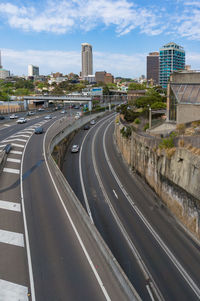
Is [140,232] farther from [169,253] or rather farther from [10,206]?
[10,206]

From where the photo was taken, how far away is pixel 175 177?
83.6 feet

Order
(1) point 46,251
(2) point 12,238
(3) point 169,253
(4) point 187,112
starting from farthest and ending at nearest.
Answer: (4) point 187,112
(3) point 169,253
(2) point 12,238
(1) point 46,251

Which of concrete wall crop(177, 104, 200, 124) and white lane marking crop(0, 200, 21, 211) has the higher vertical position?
concrete wall crop(177, 104, 200, 124)

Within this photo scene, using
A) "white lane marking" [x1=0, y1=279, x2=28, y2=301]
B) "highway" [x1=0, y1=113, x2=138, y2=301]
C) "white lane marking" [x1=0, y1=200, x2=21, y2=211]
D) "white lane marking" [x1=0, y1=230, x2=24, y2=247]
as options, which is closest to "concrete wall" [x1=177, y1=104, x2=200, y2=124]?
"highway" [x1=0, y1=113, x2=138, y2=301]

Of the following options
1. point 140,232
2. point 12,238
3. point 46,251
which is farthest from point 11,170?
point 46,251

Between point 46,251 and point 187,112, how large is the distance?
33.7 m

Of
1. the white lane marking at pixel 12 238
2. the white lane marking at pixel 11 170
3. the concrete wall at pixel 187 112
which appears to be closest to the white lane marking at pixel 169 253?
the white lane marking at pixel 12 238

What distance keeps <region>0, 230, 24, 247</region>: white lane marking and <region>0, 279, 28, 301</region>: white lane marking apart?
3.19 metres

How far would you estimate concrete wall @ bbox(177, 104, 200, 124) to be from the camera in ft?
130

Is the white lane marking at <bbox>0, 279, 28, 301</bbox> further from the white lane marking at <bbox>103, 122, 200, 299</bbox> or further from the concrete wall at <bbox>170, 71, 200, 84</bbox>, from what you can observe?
the concrete wall at <bbox>170, 71, 200, 84</bbox>

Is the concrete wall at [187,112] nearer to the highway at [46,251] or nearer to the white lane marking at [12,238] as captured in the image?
the highway at [46,251]

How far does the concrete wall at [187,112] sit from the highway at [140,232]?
41.8 feet

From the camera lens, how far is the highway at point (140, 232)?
18062 millimetres

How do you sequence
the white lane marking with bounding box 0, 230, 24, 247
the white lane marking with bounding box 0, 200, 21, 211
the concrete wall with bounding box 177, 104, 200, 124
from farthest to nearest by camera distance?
the concrete wall with bounding box 177, 104, 200, 124, the white lane marking with bounding box 0, 200, 21, 211, the white lane marking with bounding box 0, 230, 24, 247
